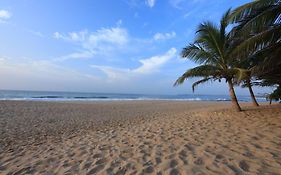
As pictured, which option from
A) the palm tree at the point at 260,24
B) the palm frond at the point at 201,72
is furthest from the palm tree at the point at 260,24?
the palm frond at the point at 201,72

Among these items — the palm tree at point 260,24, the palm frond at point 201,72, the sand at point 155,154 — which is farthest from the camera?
the palm frond at point 201,72

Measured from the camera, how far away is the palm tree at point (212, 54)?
8.87 meters

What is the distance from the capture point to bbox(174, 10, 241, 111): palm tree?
29.1 feet

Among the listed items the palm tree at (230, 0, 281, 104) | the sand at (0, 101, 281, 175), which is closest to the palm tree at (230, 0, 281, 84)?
the palm tree at (230, 0, 281, 104)

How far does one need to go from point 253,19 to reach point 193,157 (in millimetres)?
4861

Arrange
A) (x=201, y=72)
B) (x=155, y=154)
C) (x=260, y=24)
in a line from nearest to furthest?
1. (x=155, y=154)
2. (x=260, y=24)
3. (x=201, y=72)

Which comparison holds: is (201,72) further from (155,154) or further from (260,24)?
(155,154)

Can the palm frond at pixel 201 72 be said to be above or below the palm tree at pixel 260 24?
below

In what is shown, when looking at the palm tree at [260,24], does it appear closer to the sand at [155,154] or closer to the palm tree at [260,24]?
the palm tree at [260,24]

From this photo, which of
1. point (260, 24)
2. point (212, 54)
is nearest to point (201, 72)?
point (212, 54)

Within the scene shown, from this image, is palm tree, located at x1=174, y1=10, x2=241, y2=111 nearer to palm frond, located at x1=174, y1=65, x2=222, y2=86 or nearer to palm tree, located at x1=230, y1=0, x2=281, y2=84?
palm frond, located at x1=174, y1=65, x2=222, y2=86

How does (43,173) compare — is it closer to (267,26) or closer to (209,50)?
(267,26)

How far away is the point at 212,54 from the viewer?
930cm

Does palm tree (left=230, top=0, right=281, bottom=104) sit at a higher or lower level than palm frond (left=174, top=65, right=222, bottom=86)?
higher
